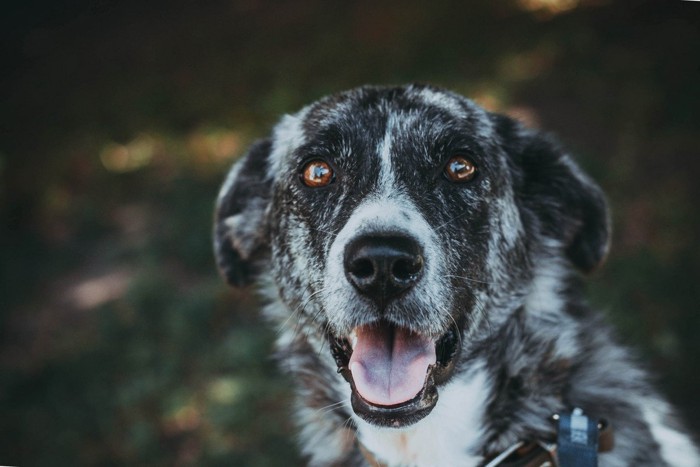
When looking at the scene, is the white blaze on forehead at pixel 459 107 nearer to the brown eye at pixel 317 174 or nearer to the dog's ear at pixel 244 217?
the brown eye at pixel 317 174

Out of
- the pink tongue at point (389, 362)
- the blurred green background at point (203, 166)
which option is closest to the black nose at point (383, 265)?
the pink tongue at point (389, 362)

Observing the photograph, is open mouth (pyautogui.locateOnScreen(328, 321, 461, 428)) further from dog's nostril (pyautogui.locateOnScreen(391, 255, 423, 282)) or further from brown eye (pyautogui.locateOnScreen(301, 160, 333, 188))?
brown eye (pyautogui.locateOnScreen(301, 160, 333, 188))

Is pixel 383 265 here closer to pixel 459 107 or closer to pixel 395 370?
pixel 395 370

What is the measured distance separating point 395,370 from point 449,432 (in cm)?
38

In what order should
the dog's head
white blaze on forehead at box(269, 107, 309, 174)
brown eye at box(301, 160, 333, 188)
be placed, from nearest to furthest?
the dog's head, brown eye at box(301, 160, 333, 188), white blaze on forehead at box(269, 107, 309, 174)

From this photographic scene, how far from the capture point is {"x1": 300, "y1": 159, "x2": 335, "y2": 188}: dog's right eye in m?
2.37

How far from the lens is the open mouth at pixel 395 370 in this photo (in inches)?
77.7

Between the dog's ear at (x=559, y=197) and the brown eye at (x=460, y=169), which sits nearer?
the brown eye at (x=460, y=169)

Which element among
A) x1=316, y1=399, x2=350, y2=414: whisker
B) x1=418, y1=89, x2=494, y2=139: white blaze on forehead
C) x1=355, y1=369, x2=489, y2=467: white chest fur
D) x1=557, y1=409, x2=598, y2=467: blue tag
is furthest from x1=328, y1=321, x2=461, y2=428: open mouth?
x1=418, y1=89, x2=494, y2=139: white blaze on forehead

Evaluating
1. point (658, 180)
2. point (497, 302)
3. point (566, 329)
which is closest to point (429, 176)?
point (497, 302)

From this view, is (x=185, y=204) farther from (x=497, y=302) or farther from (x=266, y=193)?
(x=497, y=302)

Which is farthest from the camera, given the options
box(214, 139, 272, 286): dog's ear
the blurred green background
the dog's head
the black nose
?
the blurred green background

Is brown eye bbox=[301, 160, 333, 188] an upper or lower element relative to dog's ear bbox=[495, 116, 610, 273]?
upper

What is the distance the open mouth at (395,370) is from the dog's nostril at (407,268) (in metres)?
0.20
